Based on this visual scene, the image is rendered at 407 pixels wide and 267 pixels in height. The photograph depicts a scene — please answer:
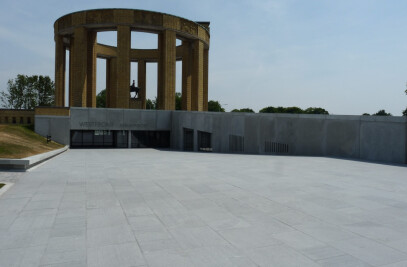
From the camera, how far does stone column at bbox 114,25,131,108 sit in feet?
127

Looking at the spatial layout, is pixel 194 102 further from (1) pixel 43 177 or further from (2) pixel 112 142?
(1) pixel 43 177

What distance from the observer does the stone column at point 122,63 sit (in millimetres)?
38750

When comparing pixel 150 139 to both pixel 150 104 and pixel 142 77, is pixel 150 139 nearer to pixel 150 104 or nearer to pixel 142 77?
pixel 142 77

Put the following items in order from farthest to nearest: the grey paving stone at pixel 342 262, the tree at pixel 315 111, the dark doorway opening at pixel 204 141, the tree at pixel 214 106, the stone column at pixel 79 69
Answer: the tree at pixel 214 106
the tree at pixel 315 111
the stone column at pixel 79 69
the dark doorway opening at pixel 204 141
the grey paving stone at pixel 342 262

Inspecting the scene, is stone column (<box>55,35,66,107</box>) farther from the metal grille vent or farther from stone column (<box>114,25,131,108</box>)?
the metal grille vent

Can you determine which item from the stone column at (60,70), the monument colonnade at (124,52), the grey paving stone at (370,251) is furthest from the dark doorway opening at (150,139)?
the grey paving stone at (370,251)

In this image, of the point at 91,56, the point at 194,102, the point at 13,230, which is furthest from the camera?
the point at 194,102

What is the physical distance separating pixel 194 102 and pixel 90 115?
1635cm

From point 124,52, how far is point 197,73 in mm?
11102

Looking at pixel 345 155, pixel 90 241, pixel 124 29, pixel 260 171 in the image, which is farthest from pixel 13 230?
pixel 124 29

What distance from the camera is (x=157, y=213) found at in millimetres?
7895

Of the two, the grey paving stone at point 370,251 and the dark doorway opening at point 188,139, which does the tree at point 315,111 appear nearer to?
→ the dark doorway opening at point 188,139

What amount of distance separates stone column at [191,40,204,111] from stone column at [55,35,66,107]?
19.1m

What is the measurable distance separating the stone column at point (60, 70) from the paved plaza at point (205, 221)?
35.6m
